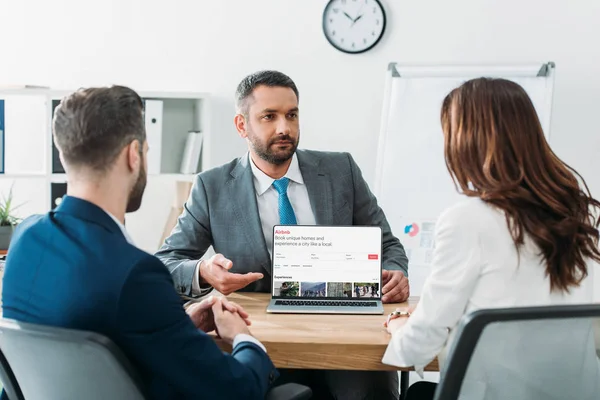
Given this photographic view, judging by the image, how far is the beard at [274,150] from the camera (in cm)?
261

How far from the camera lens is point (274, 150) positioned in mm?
2613

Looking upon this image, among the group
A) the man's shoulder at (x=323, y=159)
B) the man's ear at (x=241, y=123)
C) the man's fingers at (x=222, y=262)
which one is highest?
the man's ear at (x=241, y=123)

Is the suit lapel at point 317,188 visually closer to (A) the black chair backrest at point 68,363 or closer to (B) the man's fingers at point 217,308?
(B) the man's fingers at point 217,308

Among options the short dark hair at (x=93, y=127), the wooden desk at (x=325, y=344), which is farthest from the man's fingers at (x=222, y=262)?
the short dark hair at (x=93, y=127)

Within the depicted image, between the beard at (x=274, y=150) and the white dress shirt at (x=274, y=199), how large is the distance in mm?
49

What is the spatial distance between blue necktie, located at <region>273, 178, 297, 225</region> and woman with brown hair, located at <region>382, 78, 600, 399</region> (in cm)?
93

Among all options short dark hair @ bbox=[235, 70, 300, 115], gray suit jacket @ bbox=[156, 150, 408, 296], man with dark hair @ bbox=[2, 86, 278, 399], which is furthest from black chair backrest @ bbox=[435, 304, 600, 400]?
short dark hair @ bbox=[235, 70, 300, 115]

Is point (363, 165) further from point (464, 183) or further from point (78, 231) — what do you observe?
point (78, 231)

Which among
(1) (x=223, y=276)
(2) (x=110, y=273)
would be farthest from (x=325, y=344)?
(2) (x=110, y=273)

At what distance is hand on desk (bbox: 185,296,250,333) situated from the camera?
1.83 metres

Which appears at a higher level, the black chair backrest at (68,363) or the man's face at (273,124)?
the man's face at (273,124)

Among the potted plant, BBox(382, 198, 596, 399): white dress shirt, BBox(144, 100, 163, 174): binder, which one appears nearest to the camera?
BBox(382, 198, 596, 399): white dress shirt

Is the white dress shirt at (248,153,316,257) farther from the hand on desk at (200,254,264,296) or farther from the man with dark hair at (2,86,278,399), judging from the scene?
the man with dark hair at (2,86,278,399)

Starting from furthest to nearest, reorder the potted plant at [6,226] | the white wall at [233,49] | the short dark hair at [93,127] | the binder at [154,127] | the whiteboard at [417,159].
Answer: the white wall at [233,49] → the binder at [154,127] → the whiteboard at [417,159] → the potted plant at [6,226] → the short dark hair at [93,127]
